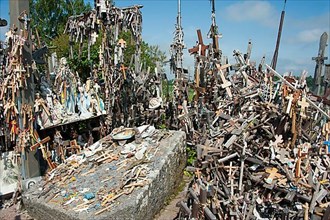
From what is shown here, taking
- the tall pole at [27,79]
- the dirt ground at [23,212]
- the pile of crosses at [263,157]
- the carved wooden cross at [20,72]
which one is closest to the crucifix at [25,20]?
the tall pole at [27,79]

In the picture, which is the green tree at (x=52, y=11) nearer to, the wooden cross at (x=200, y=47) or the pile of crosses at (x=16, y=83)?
the wooden cross at (x=200, y=47)

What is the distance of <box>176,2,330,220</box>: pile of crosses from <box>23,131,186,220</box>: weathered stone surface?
701mm

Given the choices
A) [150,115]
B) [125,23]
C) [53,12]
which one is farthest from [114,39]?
[53,12]

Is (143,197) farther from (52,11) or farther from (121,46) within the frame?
(52,11)

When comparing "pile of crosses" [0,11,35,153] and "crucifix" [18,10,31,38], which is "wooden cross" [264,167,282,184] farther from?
"crucifix" [18,10,31,38]

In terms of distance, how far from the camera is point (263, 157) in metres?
6.14

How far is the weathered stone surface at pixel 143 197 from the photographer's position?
17.7ft

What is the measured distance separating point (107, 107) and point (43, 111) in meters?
1.96

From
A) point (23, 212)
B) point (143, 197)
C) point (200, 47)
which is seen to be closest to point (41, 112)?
point (23, 212)

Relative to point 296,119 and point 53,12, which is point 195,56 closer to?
point 296,119

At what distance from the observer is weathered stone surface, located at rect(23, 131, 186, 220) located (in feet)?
17.7

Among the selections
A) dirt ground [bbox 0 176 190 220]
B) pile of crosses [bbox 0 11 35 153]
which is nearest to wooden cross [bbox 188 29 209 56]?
dirt ground [bbox 0 176 190 220]

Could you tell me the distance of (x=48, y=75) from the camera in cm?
828

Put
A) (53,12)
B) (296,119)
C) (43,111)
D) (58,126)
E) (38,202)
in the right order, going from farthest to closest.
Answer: (53,12), (58,126), (43,111), (296,119), (38,202)
